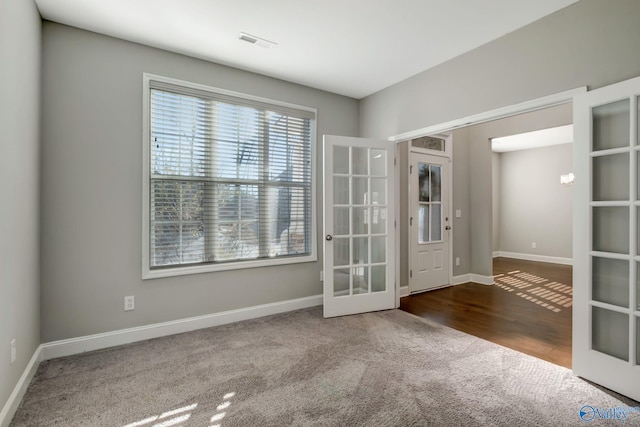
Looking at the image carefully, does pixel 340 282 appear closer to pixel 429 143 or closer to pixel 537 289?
pixel 429 143

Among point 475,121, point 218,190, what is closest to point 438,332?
point 475,121

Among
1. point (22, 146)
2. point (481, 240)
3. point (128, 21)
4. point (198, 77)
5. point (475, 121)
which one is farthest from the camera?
point (481, 240)

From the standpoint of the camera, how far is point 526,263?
7.02 m

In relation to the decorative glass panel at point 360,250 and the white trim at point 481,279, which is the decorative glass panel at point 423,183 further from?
the white trim at point 481,279

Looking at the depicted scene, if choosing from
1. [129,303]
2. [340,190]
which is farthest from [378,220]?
[129,303]

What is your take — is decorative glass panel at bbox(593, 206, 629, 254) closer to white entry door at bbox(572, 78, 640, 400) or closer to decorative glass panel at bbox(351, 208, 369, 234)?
white entry door at bbox(572, 78, 640, 400)

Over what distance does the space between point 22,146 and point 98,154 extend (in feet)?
2.15

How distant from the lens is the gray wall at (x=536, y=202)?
693cm

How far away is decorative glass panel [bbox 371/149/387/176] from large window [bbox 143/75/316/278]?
2.48ft

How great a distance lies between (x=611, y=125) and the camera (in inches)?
81.0

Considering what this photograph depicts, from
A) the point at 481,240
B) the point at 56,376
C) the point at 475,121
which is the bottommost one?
the point at 56,376

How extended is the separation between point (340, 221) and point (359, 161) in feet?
2.42

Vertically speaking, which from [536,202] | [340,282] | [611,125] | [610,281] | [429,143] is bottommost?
[340,282]

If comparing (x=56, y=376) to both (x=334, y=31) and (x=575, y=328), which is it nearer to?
(x=334, y=31)
